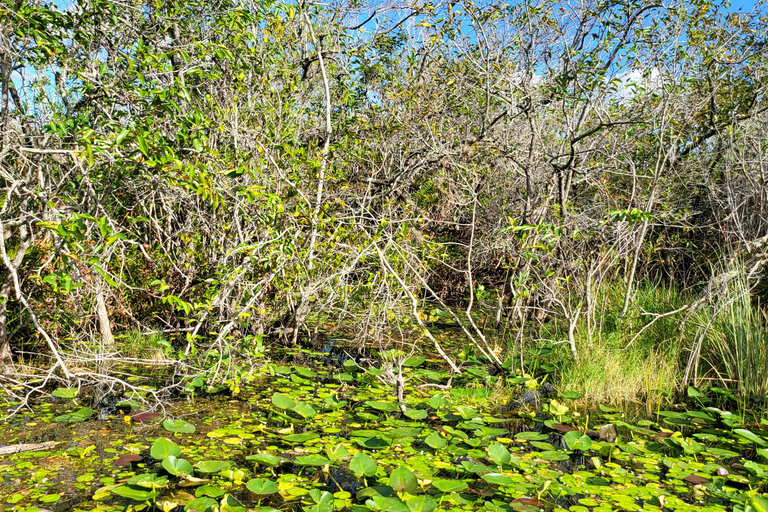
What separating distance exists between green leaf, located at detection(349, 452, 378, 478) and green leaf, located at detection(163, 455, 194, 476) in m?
0.81

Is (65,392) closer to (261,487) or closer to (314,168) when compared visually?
(261,487)

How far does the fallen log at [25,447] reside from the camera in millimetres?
3203

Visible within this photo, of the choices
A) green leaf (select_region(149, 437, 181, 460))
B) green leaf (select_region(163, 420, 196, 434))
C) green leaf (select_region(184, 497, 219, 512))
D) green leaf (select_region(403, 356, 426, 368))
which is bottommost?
green leaf (select_region(184, 497, 219, 512))

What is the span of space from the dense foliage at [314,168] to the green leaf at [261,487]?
1.33 meters

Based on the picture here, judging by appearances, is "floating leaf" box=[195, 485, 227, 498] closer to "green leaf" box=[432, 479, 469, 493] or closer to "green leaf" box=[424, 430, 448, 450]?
"green leaf" box=[432, 479, 469, 493]

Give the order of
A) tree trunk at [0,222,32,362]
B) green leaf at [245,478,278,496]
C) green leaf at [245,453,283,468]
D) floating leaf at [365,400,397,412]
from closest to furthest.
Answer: green leaf at [245,478,278,496] < green leaf at [245,453,283,468] < floating leaf at [365,400,397,412] < tree trunk at [0,222,32,362]

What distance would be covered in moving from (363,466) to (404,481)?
236 millimetres

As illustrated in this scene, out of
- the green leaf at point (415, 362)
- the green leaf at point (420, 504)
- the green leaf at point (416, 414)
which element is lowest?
the green leaf at point (420, 504)

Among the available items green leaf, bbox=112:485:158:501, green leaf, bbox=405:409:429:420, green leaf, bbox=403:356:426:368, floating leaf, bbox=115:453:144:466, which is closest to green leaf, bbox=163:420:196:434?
floating leaf, bbox=115:453:144:466

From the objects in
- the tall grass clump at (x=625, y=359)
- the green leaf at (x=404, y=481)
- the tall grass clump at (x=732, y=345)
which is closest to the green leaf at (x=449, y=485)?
the green leaf at (x=404, y=481)

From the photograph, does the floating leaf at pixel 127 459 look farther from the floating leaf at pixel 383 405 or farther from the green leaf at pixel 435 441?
the green leaf at pixel 435 441

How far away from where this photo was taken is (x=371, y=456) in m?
3.39

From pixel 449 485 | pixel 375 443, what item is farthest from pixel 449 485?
pixel 375 443

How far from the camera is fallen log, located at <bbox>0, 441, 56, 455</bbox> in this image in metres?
3.20
